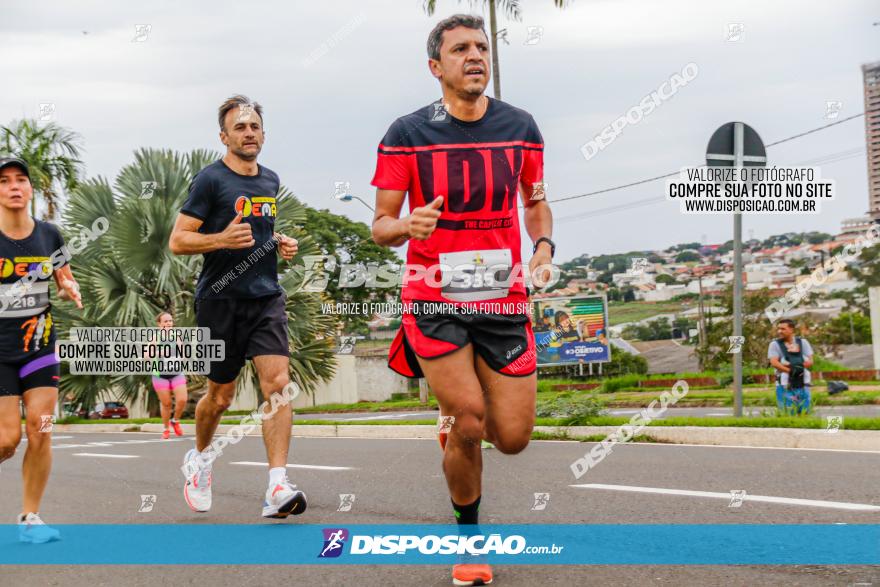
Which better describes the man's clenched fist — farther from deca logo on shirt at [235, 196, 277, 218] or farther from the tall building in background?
the tall building in background

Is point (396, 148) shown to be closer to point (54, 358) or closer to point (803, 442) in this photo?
point (54, 358)

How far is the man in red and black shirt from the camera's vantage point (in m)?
4.09

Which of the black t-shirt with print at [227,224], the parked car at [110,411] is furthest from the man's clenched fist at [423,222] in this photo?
the parked car at [110,411]

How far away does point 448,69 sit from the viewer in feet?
13.9

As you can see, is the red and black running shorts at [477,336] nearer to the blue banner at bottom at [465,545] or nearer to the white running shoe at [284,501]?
the blue banner at bottom at [465,545]

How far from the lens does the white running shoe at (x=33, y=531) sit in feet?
18.6

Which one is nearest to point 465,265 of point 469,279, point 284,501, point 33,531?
point 469,279

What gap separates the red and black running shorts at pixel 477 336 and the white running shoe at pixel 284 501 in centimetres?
173

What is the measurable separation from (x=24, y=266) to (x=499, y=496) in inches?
123

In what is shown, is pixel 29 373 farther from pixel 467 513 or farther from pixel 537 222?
pixel 537 222

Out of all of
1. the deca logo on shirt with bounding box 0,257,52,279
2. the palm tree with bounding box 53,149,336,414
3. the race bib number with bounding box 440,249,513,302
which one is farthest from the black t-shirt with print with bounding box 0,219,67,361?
the palm tree with bounding box 53,149,336,414

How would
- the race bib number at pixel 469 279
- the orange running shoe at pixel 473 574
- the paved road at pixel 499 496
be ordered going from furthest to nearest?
the paved road at pixel 499 496, the race bib number at pixel 469 279, the orange running shoe at pixel 473 574

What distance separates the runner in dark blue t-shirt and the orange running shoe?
2.13m

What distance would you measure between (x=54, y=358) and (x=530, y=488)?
3.13 meters
